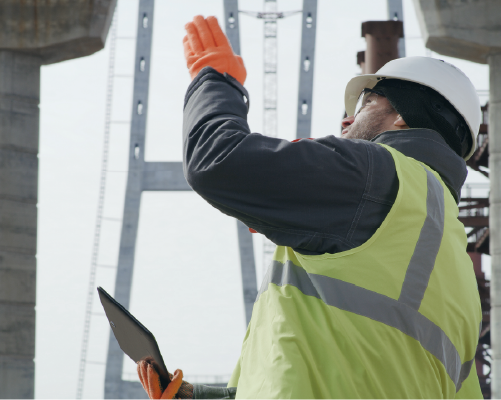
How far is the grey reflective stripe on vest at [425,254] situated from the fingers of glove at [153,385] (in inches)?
35.9

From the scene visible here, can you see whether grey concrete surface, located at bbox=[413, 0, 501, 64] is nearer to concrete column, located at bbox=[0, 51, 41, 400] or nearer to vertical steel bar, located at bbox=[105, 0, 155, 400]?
concrete column, located at bbox=[0, 51, 41, 400]

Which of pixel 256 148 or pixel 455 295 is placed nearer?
pixel 256 148

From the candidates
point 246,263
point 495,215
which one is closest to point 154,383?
point 495,215

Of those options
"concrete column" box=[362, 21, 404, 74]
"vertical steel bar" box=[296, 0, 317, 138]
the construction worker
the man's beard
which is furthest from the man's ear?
"vertical steel bar" box=[296, 0, 317, 138]

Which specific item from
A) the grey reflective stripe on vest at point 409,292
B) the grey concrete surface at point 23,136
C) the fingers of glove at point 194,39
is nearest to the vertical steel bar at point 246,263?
the grey concrete surface at point 23,136

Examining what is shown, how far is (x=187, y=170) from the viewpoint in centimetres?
175

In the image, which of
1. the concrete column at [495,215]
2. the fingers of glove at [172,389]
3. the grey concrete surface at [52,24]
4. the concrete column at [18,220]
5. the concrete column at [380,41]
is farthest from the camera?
the grey concrete surface at [52,24]

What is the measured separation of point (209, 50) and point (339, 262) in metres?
0.83

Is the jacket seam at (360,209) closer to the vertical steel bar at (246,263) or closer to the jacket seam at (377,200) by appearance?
the jacket seam at (377,200)

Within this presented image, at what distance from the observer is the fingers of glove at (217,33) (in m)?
2.02

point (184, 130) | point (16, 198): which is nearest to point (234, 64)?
point (184, 130)

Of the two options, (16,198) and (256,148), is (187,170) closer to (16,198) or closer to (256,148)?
(256,148)

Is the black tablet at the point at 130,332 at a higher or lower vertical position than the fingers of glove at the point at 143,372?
higher

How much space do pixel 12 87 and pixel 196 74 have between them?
777cm
